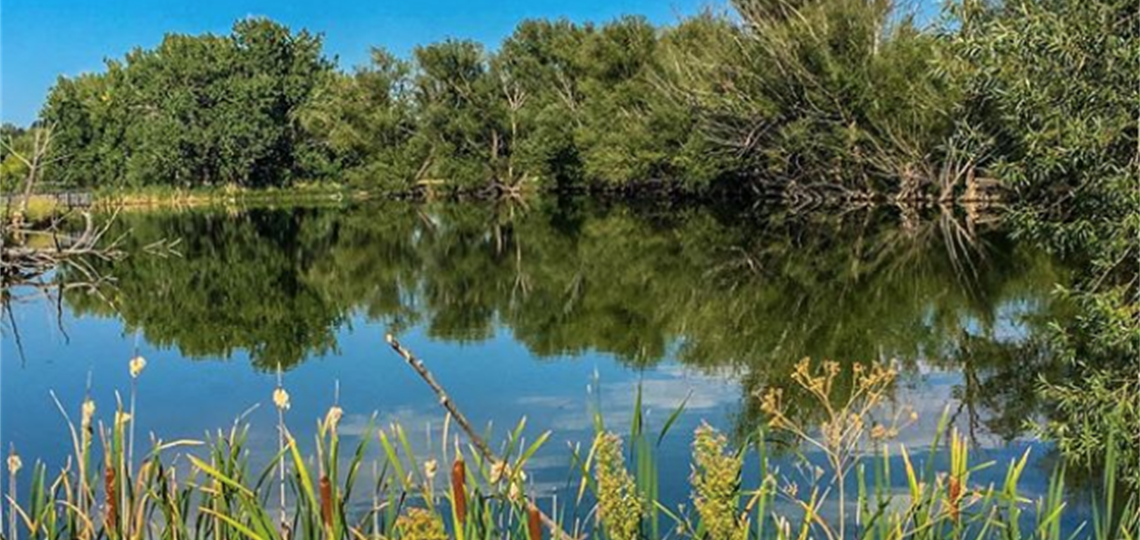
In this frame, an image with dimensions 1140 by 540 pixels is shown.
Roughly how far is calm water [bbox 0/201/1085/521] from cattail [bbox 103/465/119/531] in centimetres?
62

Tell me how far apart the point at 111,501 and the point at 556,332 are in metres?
12.7

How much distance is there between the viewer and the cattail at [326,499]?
98.4 inches

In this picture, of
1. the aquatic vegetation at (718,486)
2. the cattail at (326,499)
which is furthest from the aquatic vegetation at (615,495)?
the cattail at (326,499)

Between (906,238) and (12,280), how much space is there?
21.2 metres

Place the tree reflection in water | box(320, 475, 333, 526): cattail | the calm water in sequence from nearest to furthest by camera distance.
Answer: box(320, 475, 333, 526): cattail < the calm water < the tree reflection in water

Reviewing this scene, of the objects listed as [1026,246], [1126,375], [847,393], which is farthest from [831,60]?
[1126,375]

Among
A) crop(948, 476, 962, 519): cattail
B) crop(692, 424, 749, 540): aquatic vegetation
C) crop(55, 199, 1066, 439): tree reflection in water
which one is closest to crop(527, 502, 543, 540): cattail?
crop(692, 424, 749, 540): aquatic vegetation

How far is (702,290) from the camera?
62.2 ft

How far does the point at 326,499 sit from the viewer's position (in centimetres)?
252

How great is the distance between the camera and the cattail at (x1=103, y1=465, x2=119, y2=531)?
2678 millimetres

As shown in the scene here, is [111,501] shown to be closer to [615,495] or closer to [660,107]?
[615,495]

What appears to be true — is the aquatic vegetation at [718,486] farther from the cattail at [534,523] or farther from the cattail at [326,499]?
the cattail at [326,499]

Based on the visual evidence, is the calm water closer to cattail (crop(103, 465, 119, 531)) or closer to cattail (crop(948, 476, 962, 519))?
cattail (crop(103, 465, 119, 531))

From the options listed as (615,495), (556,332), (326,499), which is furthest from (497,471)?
(556,332)
